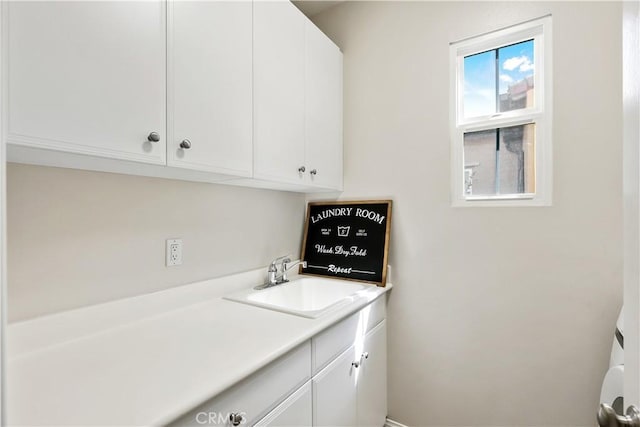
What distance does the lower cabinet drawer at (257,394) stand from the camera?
30.9 inches

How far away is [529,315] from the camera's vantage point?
1512 millimetres

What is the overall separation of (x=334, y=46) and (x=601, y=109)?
146cm

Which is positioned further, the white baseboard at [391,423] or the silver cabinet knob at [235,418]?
the white baseboard at [391,423]

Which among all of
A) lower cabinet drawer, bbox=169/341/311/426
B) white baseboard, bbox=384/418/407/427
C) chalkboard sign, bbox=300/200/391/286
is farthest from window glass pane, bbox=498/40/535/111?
white baseboard, bbox=384/418/407/427

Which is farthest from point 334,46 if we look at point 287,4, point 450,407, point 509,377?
point 450,407

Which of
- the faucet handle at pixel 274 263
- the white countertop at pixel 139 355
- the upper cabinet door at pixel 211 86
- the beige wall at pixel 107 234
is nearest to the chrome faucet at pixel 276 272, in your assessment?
the faucet handle at pixel 274 263

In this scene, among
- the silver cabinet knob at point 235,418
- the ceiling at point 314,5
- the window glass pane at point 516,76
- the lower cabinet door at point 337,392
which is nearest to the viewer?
the silver cabinet knob at point 235,418

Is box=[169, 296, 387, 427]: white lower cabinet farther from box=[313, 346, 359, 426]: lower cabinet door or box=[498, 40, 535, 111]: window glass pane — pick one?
box=[498, 40, 535, 111]: window glass pane

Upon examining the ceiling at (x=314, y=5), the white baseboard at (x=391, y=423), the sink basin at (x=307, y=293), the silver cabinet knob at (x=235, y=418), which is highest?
the ceiling at (x=314, y=5)

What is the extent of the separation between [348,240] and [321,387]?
0.95m

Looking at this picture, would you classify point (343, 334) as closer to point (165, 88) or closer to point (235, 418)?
point (235, 418)

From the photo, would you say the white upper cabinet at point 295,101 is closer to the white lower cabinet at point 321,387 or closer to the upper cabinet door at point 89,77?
the upper cabinet door at point 89,77

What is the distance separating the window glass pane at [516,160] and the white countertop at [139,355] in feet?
3.51

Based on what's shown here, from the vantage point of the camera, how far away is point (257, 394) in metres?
0.92
